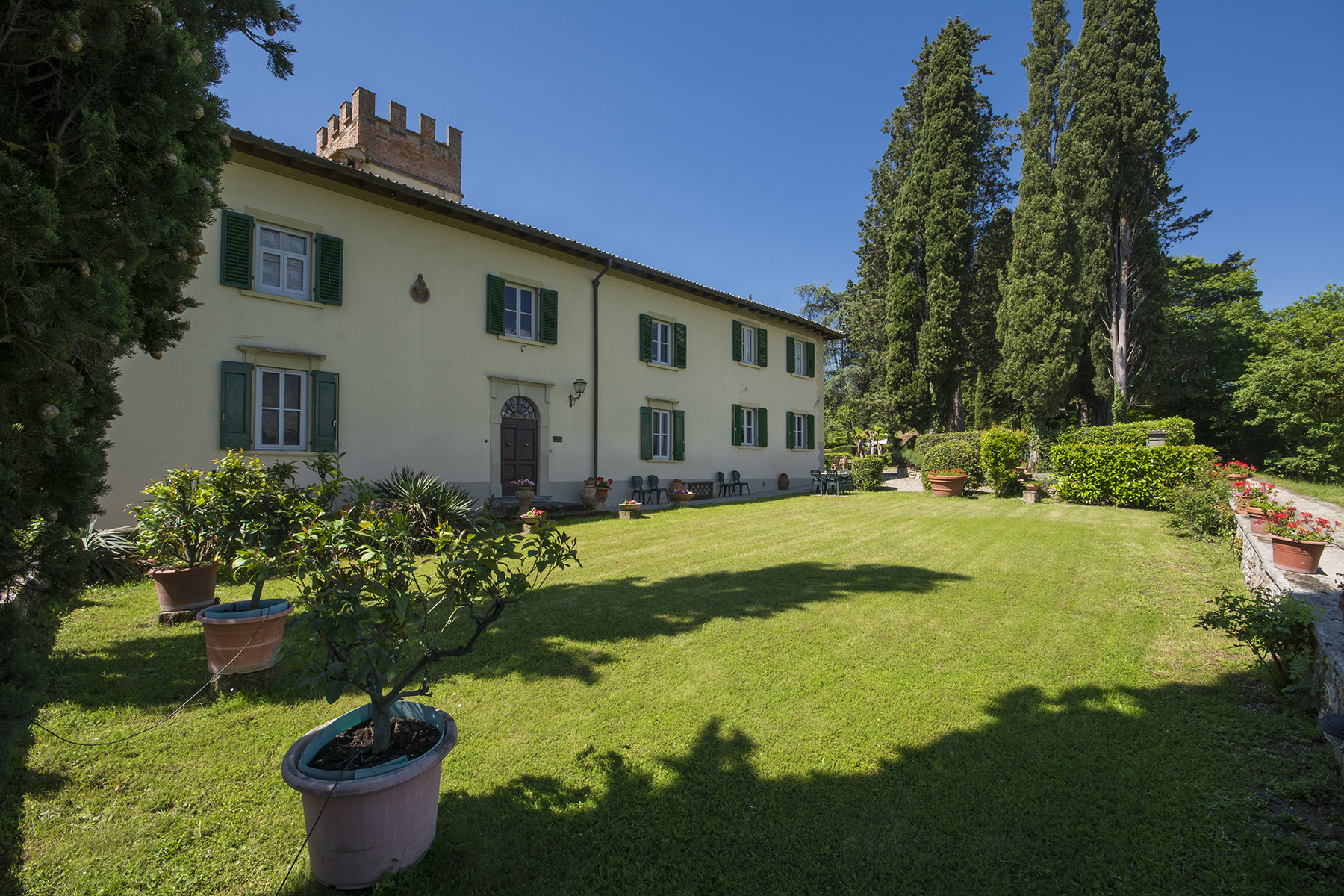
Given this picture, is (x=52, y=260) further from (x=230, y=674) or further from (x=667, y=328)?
(x=667, y=328)

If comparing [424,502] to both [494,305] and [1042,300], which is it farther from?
[1042,300]

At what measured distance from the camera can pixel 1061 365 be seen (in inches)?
792

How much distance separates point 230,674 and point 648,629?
2.88 metres

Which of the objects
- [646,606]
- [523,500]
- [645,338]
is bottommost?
[646,606]

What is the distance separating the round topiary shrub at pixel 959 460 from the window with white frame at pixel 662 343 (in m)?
8.68

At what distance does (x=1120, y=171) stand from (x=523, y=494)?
80.6 feet

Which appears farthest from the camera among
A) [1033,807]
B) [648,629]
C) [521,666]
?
[648,629]

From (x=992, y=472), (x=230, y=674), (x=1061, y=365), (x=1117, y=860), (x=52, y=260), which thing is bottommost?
(x=1117, y=860)

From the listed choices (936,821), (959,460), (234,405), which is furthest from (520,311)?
(959,460)

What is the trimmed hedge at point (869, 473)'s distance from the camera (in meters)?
19.2

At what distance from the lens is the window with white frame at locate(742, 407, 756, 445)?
18375 mm

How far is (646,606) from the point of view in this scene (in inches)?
219

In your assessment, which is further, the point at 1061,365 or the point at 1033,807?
the point at 1061,365

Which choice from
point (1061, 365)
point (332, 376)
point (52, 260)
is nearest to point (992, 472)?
point (1061, 365)
